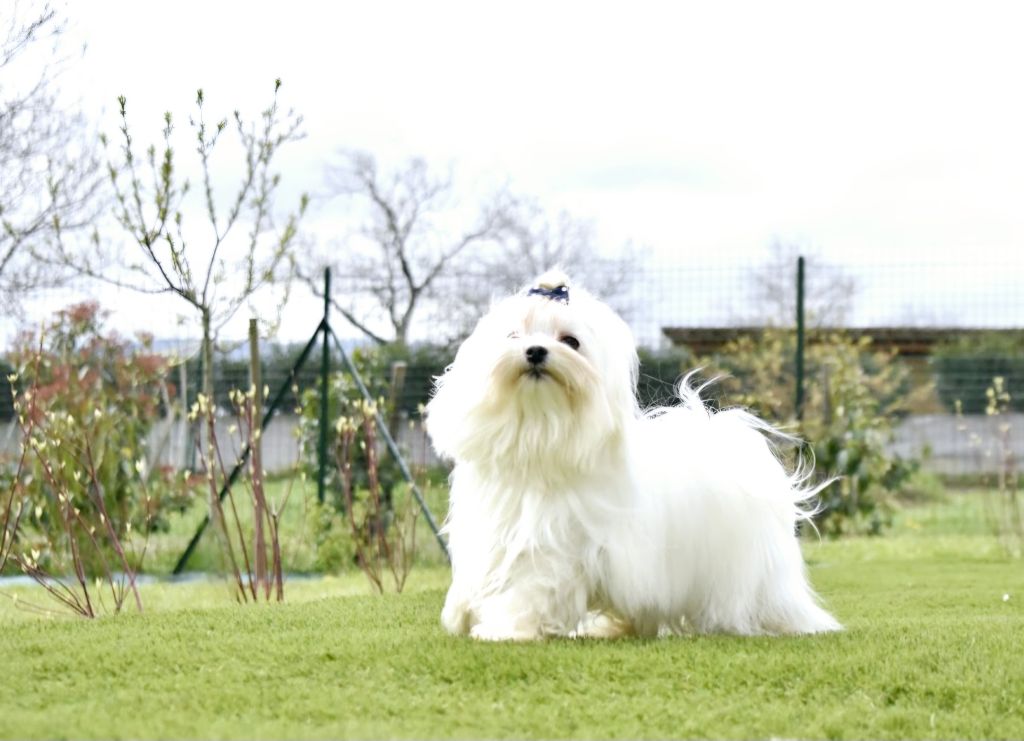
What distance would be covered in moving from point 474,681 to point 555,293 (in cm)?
123

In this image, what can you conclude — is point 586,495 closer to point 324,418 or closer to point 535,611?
point 535,611

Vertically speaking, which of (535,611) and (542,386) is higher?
(542,386)

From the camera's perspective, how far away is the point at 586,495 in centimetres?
433

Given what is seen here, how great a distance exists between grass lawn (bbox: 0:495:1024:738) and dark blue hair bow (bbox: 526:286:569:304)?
1072mm

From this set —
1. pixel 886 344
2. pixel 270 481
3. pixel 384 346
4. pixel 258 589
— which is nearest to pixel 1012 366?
pixel 886 344

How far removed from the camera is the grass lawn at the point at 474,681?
3527 mm

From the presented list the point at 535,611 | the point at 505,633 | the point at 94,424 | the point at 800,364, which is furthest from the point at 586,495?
the point at 800,364

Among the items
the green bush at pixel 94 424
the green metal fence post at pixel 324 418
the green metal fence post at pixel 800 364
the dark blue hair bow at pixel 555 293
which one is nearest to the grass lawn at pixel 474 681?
the dark blue hair bow at pixel 555 293

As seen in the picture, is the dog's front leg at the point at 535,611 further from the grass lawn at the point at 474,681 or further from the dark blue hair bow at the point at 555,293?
the dark blue hair bow at the point at 555,293

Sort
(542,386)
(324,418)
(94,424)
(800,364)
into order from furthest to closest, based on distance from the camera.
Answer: (800,364) < (324,418) < (94,424) < (542,386)

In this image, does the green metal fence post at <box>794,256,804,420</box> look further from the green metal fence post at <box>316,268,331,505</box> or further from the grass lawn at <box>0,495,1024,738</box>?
the grass lawn at <box>0,495,1024,738</box>

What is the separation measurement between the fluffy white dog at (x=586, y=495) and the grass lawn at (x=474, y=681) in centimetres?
17

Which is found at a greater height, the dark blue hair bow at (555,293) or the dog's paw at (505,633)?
the dark blue hair bow at (555,293)

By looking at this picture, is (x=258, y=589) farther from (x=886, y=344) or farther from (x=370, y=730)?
(x=886, y=344)
